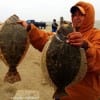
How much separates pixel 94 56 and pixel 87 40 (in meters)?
0.23

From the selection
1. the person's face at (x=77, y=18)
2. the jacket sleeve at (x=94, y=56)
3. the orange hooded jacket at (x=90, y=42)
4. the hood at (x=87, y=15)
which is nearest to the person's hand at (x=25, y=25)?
the orange hooded jacket at (x=90, y=42)

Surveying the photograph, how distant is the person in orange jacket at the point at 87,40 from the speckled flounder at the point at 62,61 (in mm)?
348

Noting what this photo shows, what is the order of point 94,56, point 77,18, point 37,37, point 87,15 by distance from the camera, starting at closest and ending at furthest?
point 94,56 < point 77,18 < point 87,15 < point 37,37

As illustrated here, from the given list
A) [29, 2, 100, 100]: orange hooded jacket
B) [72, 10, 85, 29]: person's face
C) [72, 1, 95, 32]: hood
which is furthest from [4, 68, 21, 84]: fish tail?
[72, 1, 95, 32]: hood

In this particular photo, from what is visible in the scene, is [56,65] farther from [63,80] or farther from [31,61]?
[31,61]

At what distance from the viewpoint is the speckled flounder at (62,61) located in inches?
192

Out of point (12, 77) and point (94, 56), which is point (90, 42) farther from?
point (12, 77)

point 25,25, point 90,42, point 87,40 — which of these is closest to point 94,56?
point 87,40

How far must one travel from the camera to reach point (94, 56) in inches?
210

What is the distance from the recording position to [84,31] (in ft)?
19.7

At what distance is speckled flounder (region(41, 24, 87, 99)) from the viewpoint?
16.0 ft

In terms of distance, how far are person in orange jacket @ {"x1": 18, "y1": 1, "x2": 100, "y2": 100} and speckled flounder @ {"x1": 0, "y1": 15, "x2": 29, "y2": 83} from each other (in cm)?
26

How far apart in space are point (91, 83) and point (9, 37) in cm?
146

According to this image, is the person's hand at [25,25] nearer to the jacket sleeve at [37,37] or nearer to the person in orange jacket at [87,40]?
the person in orange jacket at [87,40]
